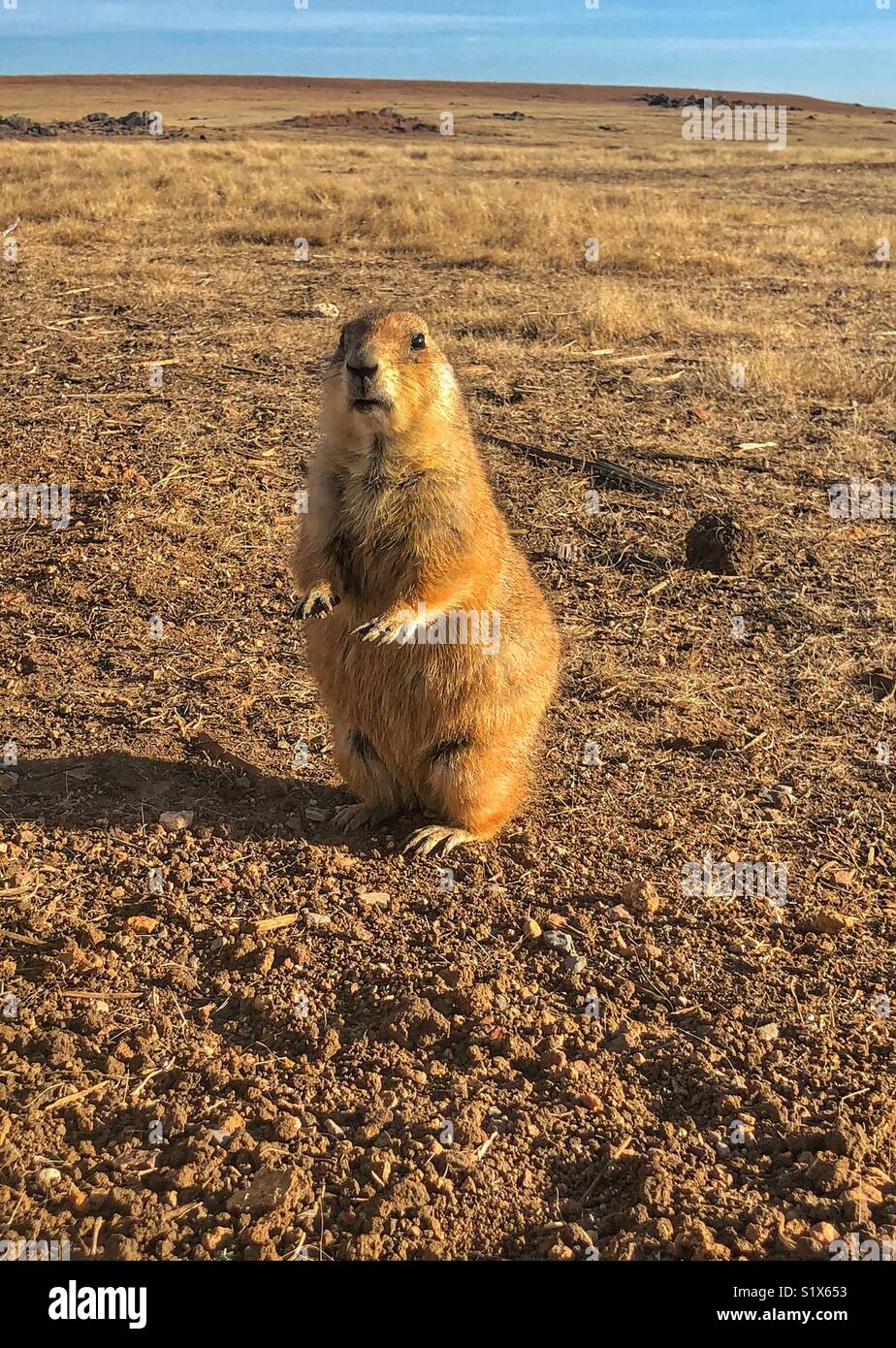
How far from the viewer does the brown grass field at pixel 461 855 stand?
2.95m

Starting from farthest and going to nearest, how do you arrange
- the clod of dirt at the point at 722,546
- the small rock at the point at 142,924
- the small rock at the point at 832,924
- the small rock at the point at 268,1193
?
the clod of dirt at the point at 722,546 → the small rock at the point at 832,924 → the small rock at the point at 142,924 → the small rock at the point at 268,1193

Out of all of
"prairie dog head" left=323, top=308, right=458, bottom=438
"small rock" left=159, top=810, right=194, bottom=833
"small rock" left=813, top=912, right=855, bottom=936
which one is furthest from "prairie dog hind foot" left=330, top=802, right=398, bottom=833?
"small rock" left=813, top=912, right=855, bottom=936

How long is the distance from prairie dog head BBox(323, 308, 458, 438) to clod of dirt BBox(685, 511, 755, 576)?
308 centimetres

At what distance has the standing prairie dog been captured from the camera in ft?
13.6

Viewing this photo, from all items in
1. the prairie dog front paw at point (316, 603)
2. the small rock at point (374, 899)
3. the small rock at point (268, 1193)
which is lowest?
the small rock at point (268, 1193)

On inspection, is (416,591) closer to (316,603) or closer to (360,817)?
(316,603)

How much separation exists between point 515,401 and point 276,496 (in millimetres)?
2986

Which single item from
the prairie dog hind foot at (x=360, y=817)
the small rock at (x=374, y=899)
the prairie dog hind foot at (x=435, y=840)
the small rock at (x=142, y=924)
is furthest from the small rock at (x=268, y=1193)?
the prairie dog hind foot at (x=360, y=817)

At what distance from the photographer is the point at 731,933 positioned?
4.03 meters

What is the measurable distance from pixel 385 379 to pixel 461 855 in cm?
180

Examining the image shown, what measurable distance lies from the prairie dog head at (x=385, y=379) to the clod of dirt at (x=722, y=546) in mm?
3079

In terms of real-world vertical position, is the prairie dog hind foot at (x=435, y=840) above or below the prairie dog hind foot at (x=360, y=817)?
below

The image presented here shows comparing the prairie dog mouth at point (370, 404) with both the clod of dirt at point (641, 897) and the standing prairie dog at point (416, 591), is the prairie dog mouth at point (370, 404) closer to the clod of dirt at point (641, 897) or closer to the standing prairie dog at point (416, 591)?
the standing prairie dog at point (416, 591)

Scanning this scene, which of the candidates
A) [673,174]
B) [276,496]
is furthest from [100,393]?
[673,174]
